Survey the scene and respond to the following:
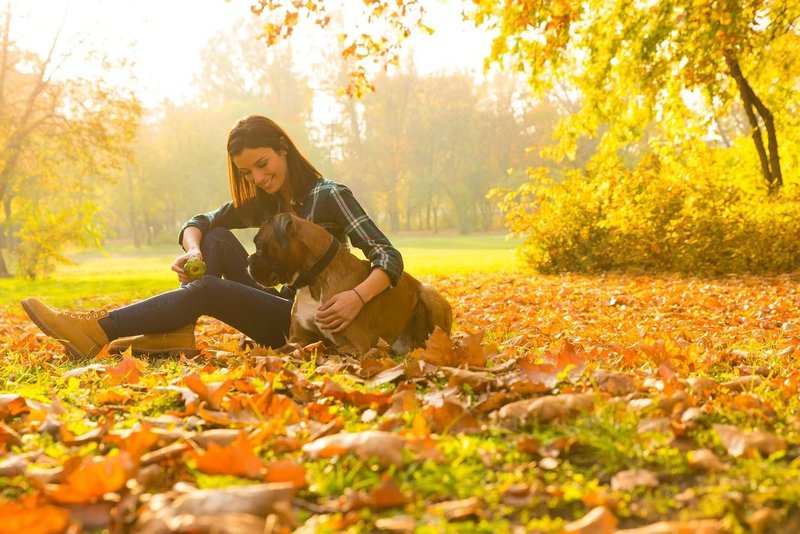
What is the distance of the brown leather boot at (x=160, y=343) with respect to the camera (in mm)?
4172

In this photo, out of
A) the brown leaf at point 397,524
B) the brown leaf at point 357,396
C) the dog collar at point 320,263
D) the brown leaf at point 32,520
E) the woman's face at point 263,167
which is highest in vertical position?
the woman's face at point 263,167

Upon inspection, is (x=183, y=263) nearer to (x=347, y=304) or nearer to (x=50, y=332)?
(x=50, y=332)

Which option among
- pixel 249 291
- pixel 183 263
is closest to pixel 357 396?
pixel 249 291

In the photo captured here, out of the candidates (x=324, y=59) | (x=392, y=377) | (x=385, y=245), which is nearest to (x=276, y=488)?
(x=392, y=377)

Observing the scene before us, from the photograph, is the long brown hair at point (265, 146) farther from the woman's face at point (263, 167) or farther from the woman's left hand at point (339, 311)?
the woman's left hand at point (339, 311)

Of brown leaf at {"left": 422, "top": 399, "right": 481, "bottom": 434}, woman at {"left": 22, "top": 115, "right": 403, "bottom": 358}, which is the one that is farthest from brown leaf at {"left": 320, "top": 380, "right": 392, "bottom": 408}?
woman at {"left": 22, "top": 115, "right": 403, "bottom": 358}

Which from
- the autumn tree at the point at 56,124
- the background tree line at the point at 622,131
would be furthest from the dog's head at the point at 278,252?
the autumn tree at the point at 56,124

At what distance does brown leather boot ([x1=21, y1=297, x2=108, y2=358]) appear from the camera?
4016 mm

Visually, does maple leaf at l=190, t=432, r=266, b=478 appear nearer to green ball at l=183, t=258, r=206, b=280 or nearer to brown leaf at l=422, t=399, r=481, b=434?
brown leaf at l=422, t=399, r=481, b=434

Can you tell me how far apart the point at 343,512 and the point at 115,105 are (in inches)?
815

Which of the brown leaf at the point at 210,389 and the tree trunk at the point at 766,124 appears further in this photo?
the tree trunk at the point at 766,124

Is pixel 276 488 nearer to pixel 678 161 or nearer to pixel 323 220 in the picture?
pixel 323 220

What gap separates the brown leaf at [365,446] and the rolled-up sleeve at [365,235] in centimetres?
204

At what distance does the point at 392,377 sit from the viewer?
298 cm
